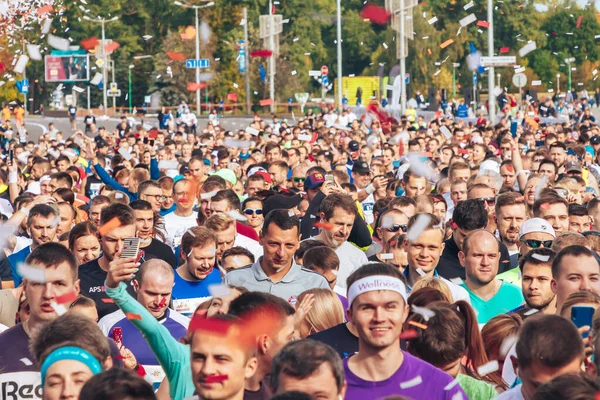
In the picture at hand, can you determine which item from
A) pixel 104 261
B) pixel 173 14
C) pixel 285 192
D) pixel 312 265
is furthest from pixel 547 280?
pixel 173 14

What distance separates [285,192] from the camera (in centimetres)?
1505

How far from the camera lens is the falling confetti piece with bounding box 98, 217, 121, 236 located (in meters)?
10.1

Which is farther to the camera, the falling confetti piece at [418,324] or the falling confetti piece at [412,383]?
the falling confetti piece at [418,324]

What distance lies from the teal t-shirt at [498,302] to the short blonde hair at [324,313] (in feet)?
5.16

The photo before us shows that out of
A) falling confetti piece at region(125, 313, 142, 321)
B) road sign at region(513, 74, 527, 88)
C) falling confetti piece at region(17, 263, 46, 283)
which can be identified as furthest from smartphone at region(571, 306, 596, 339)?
road sign at region(513, 74, 527, 88)

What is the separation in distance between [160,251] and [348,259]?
4.93ft

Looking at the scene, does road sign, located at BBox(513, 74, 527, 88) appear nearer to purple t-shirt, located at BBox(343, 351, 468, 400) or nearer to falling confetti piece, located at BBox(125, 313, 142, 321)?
falling confetti piece, located at BBox(125, 313, 142, 321)

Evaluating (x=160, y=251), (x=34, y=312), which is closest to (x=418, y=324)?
(x=34, y=312)

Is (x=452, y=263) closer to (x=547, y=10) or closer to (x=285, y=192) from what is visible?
(x=285, y=192)

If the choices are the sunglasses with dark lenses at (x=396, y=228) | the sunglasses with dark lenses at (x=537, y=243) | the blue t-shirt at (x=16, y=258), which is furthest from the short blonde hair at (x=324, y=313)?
the blue t-shirt at (x=16, y=258)

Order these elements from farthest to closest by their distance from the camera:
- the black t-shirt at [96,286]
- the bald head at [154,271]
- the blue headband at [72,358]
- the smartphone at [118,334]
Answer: the black t-shirt at [96,286] < the bald head at [154,271] < the smartphone at [118,334] < the blue headband at [72,358]

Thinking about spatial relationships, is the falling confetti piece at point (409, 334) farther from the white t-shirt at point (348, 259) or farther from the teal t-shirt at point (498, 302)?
the white t-shirt at point (348, 259)

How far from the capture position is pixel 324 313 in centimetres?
770

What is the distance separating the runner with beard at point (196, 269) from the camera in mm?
9812
